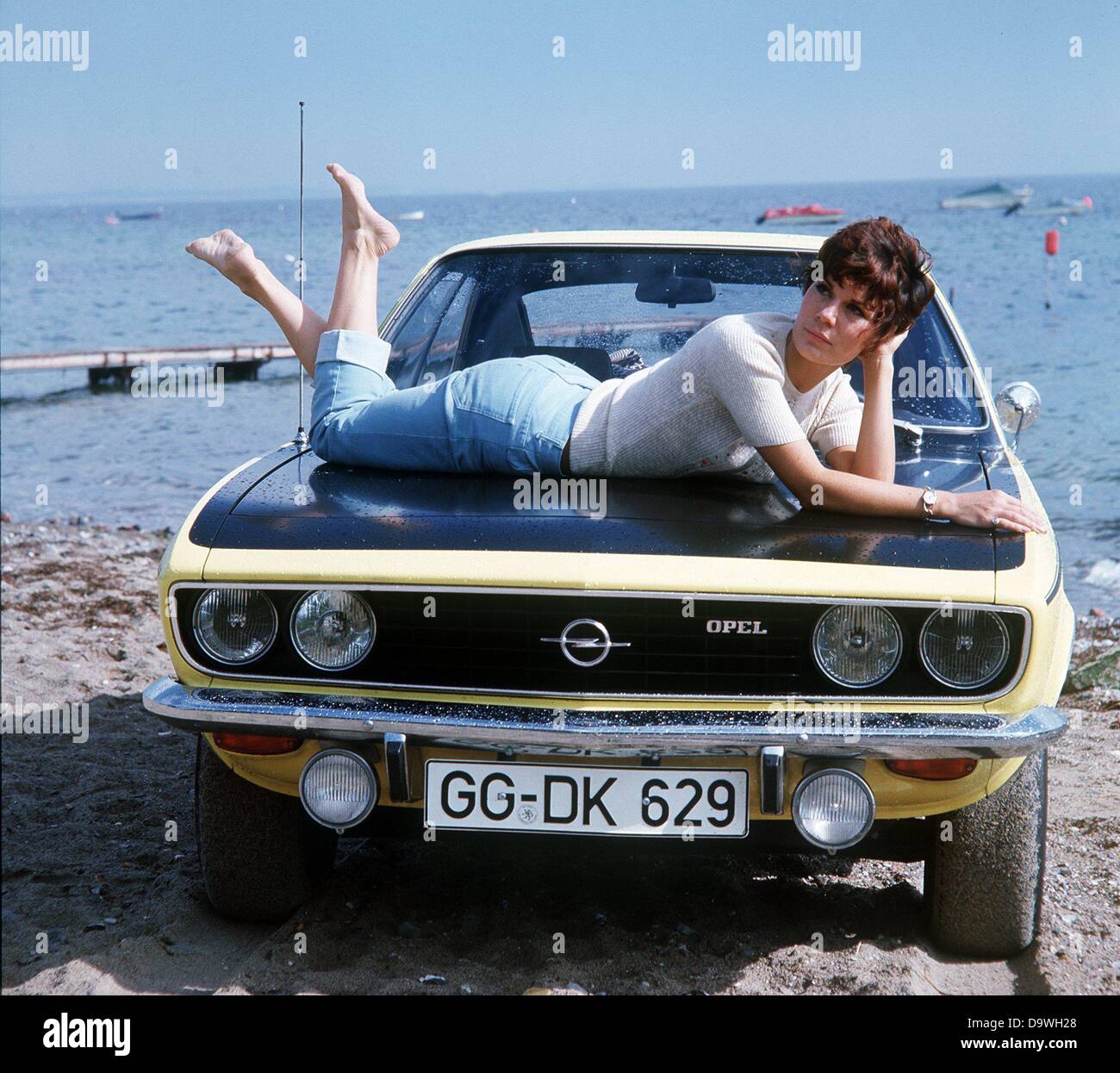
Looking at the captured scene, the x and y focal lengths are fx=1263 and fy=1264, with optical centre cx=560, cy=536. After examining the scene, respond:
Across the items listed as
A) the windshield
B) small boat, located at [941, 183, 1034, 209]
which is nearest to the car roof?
the windshield

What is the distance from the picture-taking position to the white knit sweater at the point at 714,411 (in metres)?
2.81

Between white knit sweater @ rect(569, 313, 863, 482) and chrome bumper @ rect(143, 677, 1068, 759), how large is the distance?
2.19 feet

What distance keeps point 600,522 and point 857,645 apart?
0.59m

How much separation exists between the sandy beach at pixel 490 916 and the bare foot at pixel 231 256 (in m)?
1.59

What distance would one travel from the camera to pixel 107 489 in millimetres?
10445

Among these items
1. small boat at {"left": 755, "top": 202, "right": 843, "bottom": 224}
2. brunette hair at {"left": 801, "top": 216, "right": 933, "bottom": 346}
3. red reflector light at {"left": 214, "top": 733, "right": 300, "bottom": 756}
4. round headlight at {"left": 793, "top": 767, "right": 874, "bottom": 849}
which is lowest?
round headlight at {"left": 793, "top": 767, "right": 874, "bottom": 849}

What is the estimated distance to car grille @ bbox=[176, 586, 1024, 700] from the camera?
2.51 meters

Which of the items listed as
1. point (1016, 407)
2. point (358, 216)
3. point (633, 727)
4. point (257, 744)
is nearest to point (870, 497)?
point (633, 727)

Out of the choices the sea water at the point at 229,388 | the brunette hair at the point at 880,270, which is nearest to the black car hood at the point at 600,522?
the brunette hair at the point at 880,270

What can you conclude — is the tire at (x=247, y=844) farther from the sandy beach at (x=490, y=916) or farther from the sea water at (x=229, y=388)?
the sea water at (x=229, y=388)

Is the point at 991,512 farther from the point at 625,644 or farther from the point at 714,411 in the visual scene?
the point at 625,644

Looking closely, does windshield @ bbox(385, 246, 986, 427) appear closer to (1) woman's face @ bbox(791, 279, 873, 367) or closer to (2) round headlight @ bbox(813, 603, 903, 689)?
(1) woman's face @ bbox(791, 279, 873, 367)
